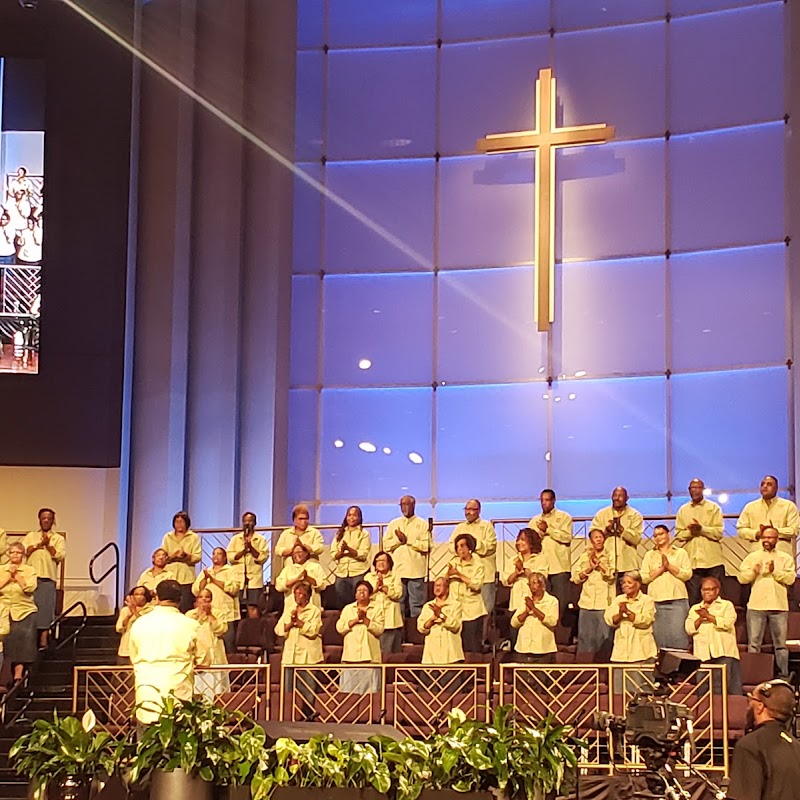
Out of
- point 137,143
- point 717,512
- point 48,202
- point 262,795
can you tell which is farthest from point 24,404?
point 262,795

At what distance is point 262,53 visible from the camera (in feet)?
56.8

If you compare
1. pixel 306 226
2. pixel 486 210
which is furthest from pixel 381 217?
pixel 486 210

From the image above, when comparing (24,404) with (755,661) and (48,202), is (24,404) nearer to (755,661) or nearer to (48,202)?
(48,202)

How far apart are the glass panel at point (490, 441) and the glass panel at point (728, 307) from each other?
169cm

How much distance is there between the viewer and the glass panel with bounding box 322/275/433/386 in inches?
669

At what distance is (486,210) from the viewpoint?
16.9 metres

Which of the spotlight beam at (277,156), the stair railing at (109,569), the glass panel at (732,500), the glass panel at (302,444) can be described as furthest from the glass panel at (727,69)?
the stair railing at (109,569)

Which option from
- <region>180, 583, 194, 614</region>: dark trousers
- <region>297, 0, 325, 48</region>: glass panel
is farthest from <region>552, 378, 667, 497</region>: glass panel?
<region>297, 0, 325, 48</region>: glass panel

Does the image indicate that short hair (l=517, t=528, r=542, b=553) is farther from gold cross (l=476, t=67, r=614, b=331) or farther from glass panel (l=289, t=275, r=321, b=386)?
glass panel (l=289, t=275, r=321, b=386)

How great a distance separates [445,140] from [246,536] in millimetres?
5367

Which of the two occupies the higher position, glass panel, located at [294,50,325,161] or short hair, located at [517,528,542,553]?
glass panel, located at [294,50,325,161]

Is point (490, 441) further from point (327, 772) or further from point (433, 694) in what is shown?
point (327, 772)

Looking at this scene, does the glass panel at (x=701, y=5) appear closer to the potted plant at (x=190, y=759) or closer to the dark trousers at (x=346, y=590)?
the dark trousers at (x=346, y=590)

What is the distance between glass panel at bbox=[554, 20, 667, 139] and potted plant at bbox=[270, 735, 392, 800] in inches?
425
